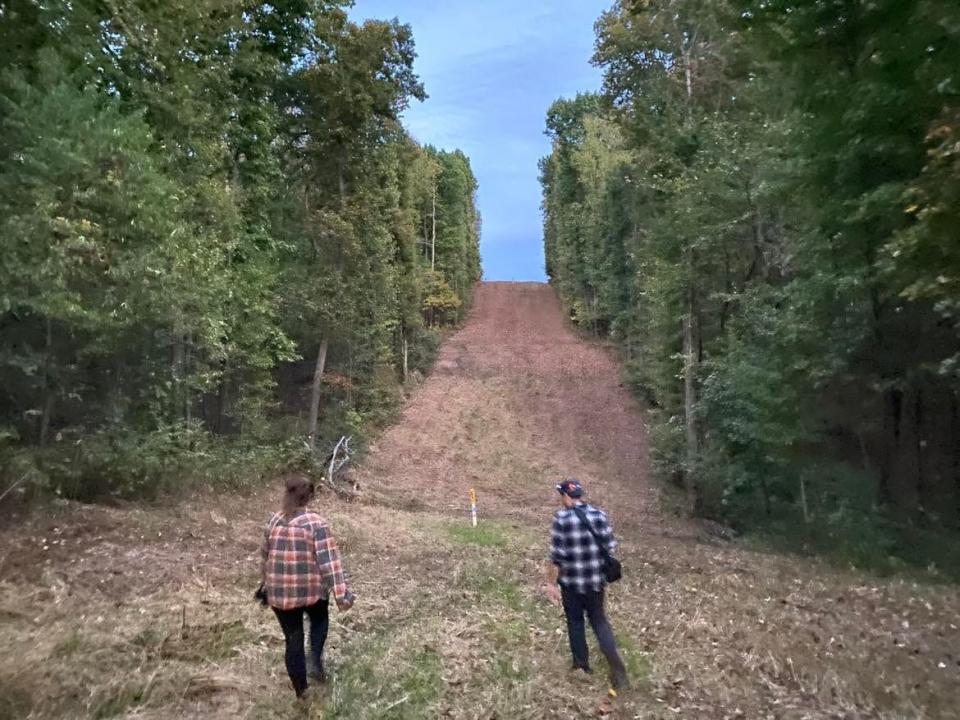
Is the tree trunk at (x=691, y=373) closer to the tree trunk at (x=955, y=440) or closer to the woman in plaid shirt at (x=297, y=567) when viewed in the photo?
the tree trunk at (x=955, y=440)

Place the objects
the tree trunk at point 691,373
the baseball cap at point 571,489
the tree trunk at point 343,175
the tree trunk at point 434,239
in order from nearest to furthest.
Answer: the baseball cap at point 571,489 < the tree trunk at point 691,373 < the tree trunk at point 343,175 < the tree trunk at point 434,239

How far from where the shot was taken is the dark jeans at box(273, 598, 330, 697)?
5.16 meters

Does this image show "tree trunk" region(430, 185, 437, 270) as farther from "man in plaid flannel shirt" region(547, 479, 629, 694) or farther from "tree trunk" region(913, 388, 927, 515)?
"man in plaid flannel shirt" region(547, 479, 629, 694)

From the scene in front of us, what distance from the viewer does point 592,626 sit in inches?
238

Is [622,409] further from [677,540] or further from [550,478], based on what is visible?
[677,540]

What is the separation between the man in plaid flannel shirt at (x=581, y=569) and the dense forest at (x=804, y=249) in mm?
4306

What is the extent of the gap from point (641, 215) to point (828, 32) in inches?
746

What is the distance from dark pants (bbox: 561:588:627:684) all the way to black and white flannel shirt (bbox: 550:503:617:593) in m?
0.09

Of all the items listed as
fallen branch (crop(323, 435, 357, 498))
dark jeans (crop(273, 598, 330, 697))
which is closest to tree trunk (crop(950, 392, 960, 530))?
dark jeans (crop(273, 598, 330, 697))

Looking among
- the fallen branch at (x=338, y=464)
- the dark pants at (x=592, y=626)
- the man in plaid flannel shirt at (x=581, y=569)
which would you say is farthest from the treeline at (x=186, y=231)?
the dark pants at (x=592, y=626)

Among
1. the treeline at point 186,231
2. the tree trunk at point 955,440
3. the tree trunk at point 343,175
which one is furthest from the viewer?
the tree trunk at point 343,175

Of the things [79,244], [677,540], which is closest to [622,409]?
[677,540]

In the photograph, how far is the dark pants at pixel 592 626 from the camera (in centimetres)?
591

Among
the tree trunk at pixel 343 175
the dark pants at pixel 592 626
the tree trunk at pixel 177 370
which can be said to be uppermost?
the tree trunk at pixel 343 175
